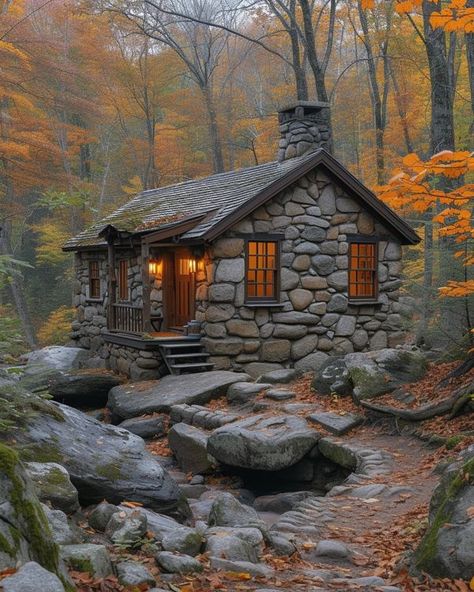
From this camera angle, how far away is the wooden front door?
51.6 ft

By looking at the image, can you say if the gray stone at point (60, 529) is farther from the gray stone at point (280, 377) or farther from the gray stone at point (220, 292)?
the gray stone at point (220, 292)

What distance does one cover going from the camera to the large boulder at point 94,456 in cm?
589

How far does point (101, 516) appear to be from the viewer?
17.2 ft

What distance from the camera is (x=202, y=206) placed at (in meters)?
15.6

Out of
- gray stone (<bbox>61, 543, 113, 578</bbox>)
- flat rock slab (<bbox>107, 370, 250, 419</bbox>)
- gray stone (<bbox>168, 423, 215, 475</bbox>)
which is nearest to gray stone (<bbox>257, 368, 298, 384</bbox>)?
flat rock slab (<bbox>107, 370, 250, 419</bbox>)

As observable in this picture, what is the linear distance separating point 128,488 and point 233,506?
101 cm

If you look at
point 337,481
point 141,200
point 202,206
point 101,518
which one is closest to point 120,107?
point 141,200

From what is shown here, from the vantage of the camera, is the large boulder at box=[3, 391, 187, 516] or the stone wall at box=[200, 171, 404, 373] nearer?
the large boulder at box=[3, 391, 187, 516]

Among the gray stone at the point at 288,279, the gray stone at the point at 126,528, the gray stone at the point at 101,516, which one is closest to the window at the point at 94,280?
the gray stone at the point at 288,279

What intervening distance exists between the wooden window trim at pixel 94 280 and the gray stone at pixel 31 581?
16.2m

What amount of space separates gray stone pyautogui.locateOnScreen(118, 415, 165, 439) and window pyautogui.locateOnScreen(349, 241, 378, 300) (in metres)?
5.96

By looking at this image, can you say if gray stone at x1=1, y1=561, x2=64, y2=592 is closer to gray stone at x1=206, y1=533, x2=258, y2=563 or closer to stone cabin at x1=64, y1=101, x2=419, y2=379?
gray stone at x1=206, y1=533, x2=258, y2=563

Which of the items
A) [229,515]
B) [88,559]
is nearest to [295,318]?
[229,515]

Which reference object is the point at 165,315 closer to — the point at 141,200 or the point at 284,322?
the point at 284,322
